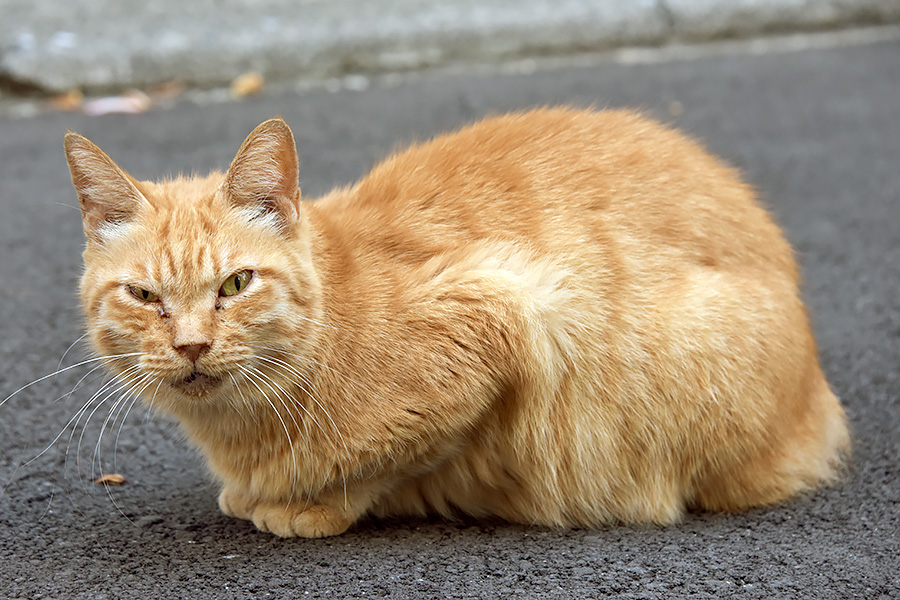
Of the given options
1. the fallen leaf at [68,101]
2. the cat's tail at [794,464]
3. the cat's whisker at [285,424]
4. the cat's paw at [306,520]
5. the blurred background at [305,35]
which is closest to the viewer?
the cat's whisker at [285,424]

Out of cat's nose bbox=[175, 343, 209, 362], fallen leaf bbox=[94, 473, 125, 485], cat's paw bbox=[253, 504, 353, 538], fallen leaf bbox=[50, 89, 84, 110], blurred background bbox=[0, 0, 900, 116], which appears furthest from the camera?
blurred background bbox=[0, 0, 900, 116]

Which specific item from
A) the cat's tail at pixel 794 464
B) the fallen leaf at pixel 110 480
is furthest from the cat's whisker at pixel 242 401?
the cat's tail at pixel 794 464

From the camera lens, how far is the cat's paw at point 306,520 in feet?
8.02

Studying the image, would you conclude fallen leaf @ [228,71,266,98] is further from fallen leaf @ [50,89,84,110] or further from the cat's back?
the cat's back

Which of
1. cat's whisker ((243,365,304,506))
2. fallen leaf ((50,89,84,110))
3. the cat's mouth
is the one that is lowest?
cat's whisker ((243,365,304,506))

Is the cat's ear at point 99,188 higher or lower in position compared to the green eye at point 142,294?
higher

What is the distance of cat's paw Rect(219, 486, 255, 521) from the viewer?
100 inches

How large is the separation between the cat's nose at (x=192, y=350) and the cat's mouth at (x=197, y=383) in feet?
0.15

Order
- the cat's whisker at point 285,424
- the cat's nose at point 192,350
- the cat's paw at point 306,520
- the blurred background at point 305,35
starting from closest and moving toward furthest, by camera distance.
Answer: the cat's nose at point 192,350
the cat's whisker at point 285,424
the cat's paw at point 306,520
the blurred background at point 305,35

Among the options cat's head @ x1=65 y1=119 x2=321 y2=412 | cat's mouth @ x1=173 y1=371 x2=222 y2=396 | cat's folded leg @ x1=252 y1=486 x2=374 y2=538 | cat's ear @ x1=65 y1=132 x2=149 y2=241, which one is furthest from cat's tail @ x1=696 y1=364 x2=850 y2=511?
cat's ear @ x1=65 y1=132 x2=149 y2=241

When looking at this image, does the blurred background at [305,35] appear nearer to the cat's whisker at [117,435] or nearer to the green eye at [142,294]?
the cat's whisker at [117,435]

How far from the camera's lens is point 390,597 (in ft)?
7.08

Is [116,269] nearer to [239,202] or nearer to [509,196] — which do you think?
[239,202]

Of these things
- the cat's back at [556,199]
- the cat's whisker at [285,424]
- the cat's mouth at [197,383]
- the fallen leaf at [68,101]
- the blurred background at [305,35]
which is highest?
the blurred background at [305,35]
